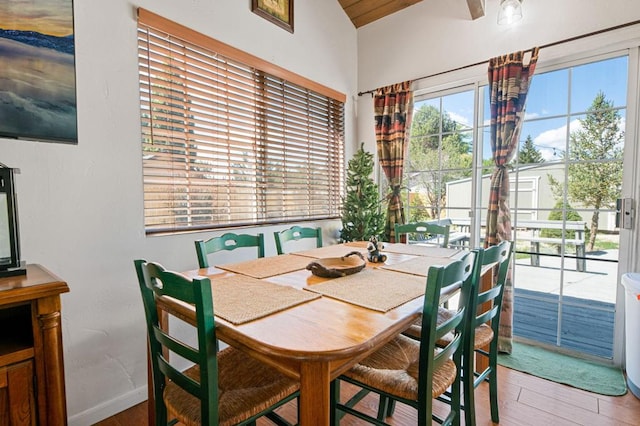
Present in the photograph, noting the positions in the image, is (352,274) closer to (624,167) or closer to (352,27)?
(624,167)

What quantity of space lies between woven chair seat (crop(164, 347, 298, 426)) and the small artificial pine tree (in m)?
1.87

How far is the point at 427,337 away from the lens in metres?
1.10

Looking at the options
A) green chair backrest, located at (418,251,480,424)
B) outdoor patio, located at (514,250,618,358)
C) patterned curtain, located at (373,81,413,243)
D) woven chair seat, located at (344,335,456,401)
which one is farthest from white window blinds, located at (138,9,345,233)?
outdoor patio, located at (514,250,618,358)

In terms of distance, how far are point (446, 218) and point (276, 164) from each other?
161 cm

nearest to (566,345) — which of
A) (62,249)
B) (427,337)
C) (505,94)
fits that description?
(505,94)

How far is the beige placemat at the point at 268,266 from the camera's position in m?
1.61

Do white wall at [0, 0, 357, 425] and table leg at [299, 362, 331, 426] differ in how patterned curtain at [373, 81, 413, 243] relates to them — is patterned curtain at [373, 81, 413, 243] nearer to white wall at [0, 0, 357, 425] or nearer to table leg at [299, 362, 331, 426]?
white wall at [0, 0, 357, 425]

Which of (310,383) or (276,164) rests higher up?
(276,164)

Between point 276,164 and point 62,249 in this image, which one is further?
point 276,164

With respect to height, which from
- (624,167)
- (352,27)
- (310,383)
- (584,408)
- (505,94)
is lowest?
(584,408)

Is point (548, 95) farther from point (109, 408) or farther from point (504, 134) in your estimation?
point (109, 408)

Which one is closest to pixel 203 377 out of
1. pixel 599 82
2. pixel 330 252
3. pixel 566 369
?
pixel 330 252

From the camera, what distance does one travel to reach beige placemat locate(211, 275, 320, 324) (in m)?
1.06

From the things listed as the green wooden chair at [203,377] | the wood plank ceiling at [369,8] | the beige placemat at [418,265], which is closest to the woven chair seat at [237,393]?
the green wooden chair at [203,377]
